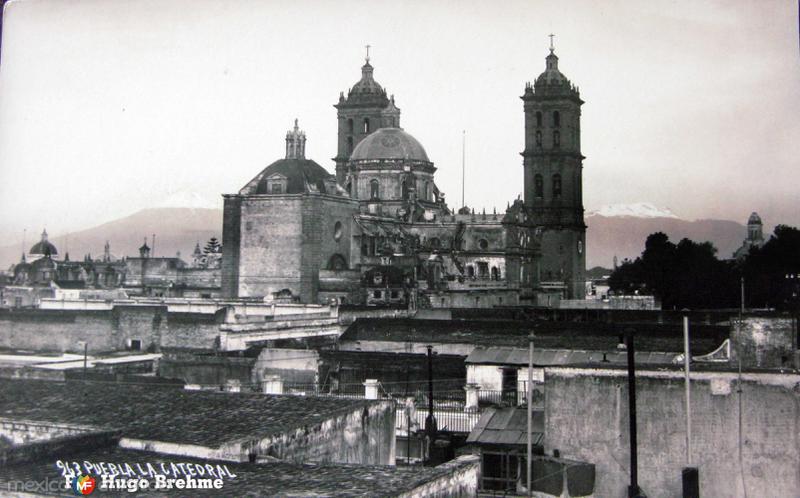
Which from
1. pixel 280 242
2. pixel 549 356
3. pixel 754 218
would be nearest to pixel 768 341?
pixel 549 356

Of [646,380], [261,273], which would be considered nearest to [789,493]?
[646,380]

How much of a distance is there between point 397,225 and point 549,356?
3700cm

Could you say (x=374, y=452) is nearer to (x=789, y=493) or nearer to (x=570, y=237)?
(x=789, y=493)

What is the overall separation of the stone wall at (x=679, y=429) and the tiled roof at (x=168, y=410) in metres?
4.09

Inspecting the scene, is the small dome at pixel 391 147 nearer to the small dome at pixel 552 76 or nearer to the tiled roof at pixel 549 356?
the small dome at pixel 552 76

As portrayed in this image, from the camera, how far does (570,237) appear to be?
3017 inches

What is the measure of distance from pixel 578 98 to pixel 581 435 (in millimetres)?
61568

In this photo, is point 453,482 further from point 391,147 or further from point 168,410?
point 391,147

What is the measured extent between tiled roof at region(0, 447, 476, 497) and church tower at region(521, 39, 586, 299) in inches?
2479

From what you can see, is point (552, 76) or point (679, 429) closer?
point (679, 429)

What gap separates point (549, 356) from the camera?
2727 cm

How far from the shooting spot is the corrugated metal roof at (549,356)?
86.4 feet

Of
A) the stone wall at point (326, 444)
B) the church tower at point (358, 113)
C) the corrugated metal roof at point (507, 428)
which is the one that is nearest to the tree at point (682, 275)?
the church tower at point (358, 113)

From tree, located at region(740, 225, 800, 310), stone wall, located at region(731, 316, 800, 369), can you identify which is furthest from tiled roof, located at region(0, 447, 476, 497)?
tree, located at region(740, 225, 800, 310)
